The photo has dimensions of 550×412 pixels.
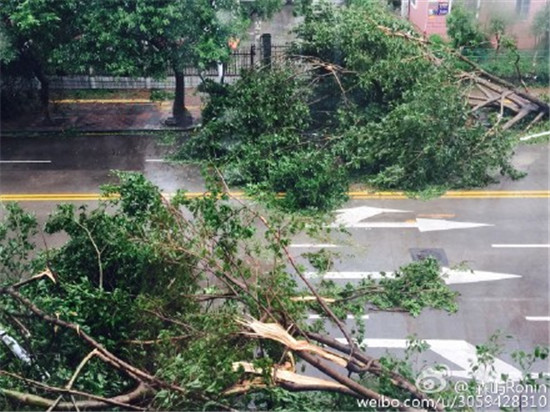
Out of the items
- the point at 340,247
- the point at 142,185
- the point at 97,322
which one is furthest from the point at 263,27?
the point at 97,322

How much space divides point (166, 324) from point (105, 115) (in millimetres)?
14247

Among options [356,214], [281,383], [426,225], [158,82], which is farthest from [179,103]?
[281,383]

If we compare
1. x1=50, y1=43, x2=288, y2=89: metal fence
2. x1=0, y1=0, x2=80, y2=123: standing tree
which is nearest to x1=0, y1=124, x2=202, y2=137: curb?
x1=0, y1=0, x2=80, y2=123: standing tree

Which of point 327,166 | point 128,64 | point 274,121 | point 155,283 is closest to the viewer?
point 155,283

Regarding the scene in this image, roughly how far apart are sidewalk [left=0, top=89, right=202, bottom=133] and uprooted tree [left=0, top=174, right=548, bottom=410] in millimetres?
10495

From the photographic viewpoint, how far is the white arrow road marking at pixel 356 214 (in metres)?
15.6

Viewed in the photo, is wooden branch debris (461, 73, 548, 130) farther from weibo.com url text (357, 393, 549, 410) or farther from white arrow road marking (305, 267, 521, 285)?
weibo.com url text (357, 393, 549, 410)

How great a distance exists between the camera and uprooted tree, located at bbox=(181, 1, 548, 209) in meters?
16.3

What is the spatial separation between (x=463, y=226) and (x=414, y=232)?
43.8 inches

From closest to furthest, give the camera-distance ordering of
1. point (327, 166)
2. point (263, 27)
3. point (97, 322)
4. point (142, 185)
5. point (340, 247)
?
point (97, 322)
point (142, 185)
point (340, 247)
point (327, 166)
point (263, 27)

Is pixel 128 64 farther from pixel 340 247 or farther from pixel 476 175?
pixel 476 175

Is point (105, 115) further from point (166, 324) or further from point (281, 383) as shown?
point (281, 383)

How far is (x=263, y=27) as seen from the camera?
29172mm

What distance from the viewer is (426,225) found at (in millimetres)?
15445
